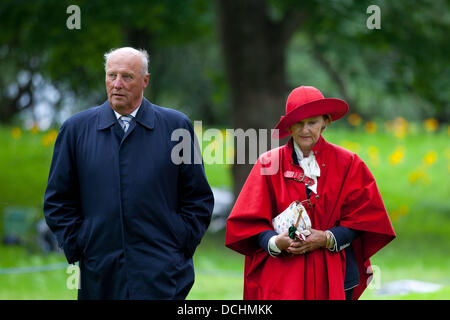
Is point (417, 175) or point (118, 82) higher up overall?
point (118, 82)

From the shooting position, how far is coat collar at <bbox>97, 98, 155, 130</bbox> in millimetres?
3971

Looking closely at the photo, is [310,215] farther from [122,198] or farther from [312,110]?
[122,198]

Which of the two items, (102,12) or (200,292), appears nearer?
(200,292)

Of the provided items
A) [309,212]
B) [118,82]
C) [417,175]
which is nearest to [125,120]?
[118,82]

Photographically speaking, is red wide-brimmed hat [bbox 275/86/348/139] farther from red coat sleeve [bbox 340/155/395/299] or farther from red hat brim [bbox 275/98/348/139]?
red coat sleeve [bbox 340/155/395/299]

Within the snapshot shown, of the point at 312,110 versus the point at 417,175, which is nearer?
the point at 312,110

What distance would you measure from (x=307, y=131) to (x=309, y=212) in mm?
475

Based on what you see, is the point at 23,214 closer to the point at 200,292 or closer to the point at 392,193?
the point at 200,292

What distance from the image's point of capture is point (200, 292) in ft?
29.8

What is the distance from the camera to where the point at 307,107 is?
395cm

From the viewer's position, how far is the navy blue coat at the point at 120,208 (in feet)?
12.7

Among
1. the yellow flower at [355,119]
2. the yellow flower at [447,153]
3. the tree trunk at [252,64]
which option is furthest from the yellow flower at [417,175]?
the tree trunk at [252,64]
